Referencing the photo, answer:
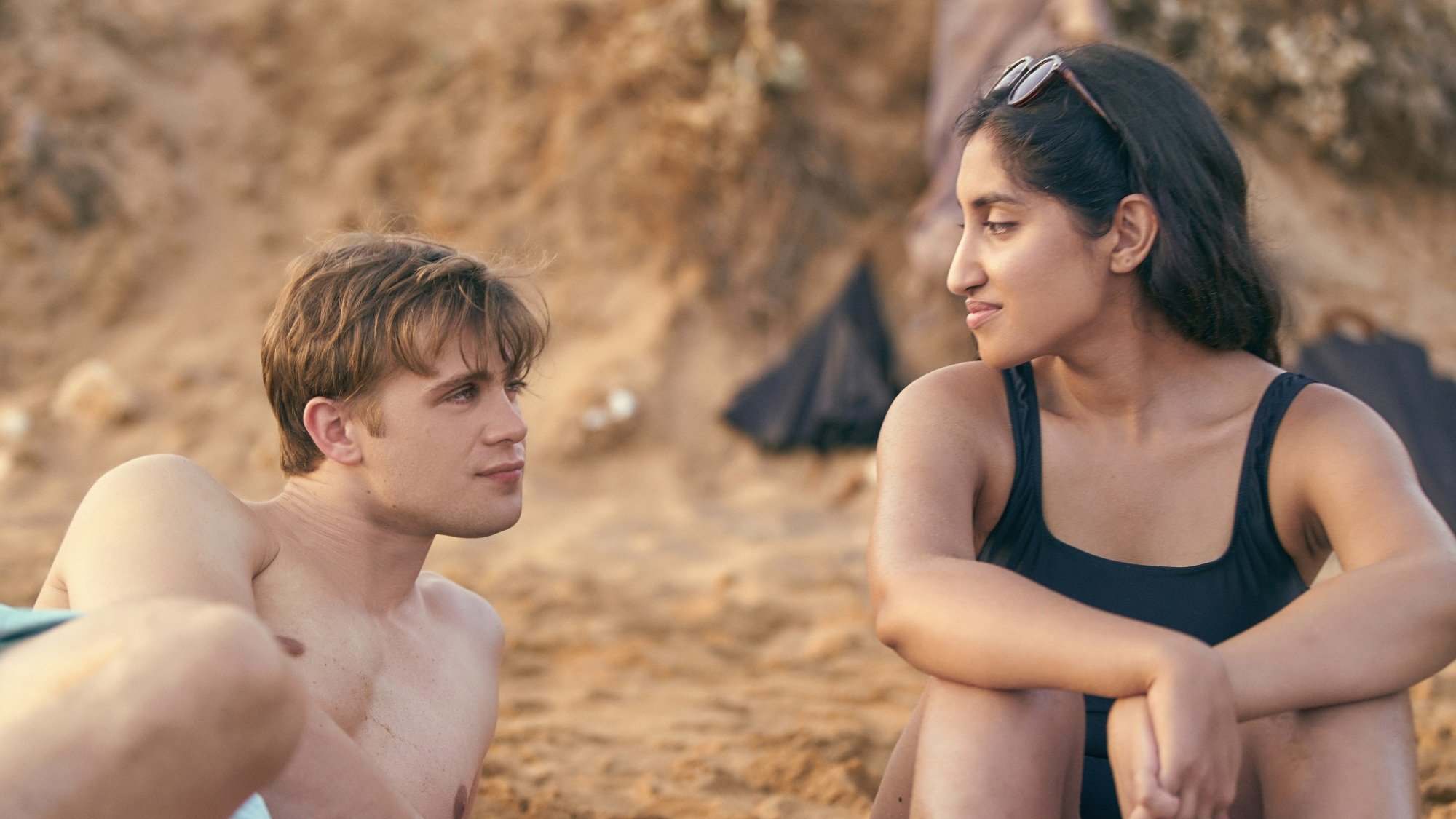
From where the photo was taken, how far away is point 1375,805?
61.8 inches

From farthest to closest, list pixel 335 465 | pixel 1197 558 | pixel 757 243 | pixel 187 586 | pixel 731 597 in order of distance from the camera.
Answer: pixel 757 243
pixel 731 597
pixel 335 465
pixel 1197 558
pixel 187 586

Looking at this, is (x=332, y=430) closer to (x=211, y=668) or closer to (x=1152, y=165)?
(x=211, y=668)

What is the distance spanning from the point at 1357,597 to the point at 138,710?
A: 5.04ft

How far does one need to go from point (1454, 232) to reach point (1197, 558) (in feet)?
21.4

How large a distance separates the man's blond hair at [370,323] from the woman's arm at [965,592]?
0.73 m

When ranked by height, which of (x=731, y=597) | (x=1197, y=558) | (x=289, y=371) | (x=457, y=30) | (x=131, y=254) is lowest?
(x=731, y=597)

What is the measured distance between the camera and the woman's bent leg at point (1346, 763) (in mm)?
1583

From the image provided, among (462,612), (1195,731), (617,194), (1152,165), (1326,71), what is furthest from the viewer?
(617,194)

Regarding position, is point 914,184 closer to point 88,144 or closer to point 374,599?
point 88,144

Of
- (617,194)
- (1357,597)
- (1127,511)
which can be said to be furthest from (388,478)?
(617,194)

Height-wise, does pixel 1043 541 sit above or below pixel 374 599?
above

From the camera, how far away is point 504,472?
6.72 ft

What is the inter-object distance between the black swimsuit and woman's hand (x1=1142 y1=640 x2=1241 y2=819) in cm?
35

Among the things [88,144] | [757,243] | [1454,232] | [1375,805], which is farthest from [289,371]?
[1454,232]
